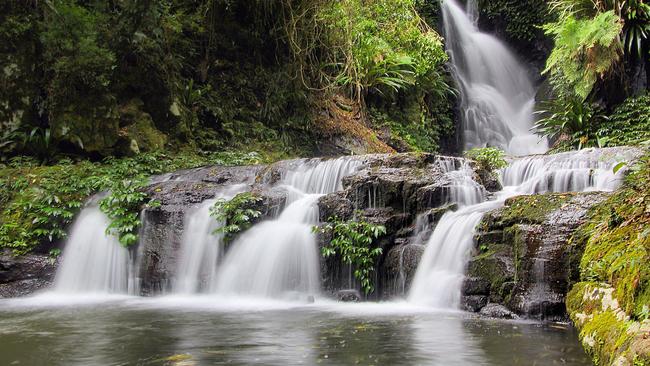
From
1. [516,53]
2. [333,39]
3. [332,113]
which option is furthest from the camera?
[516,53]

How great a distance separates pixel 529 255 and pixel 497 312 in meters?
0.65

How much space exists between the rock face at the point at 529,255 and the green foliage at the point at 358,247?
1.33m

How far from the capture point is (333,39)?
13.6 metres

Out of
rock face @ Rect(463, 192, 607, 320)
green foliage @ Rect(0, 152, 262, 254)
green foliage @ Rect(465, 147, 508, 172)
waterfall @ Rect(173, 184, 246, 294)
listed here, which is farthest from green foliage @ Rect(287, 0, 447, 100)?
rock face @ Rect(463, 192, 607, 320)

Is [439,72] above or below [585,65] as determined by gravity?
above

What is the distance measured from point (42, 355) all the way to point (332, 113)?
10.9 metres

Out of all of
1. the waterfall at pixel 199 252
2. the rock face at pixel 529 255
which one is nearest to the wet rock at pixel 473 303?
the rock face at pixel 529 255

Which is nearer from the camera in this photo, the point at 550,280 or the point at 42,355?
the point at 42,355

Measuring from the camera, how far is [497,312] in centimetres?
564

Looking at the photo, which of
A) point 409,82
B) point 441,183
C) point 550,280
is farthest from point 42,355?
point 409,82

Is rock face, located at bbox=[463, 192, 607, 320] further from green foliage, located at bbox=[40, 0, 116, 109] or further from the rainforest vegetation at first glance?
green foliage, located at bbox=[40, 0, 116, 109]

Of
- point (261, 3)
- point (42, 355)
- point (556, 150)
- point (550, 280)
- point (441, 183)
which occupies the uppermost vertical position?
point (261, 3)

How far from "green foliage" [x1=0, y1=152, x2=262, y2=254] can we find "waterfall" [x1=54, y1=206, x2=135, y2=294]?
22cm

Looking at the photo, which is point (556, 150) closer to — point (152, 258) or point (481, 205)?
point (481, 205)
